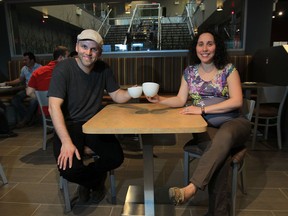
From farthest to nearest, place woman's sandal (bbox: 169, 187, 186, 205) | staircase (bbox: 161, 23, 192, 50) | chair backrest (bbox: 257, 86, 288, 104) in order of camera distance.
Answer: staircase (bbox: 161, 23, 192, 50) < chair backrest (bbox: 257, 86, 288, 104) < woman's sandal (bbox: 169, 187, 186, 205)

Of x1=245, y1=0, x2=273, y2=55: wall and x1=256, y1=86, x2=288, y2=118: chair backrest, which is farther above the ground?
x1=245, y1=0, x2=273, y2=55: wall

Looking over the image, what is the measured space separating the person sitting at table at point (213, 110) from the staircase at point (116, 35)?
3.67 m

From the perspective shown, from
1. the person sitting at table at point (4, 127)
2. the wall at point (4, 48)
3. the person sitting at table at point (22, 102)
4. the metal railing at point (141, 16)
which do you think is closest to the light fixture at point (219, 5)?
the metal railing at point (141, 16)

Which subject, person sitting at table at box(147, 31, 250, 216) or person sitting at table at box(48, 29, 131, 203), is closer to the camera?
person sitting at table at box(147, 31, 250, 216)

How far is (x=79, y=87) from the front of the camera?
1.88m

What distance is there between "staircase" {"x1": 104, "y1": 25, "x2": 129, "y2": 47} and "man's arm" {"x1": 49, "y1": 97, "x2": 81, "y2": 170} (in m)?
3.80

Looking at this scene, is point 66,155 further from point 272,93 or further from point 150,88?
point 272,93

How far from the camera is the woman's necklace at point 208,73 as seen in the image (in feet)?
6.26

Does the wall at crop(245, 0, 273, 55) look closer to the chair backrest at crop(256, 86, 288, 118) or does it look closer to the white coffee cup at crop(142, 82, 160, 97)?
the chair backrest at crop(256, 86, 288, 118)

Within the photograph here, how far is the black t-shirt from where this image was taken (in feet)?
5.92

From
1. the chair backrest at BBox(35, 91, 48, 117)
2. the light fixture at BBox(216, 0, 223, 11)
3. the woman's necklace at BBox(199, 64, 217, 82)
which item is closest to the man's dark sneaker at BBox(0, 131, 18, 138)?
the chair backrest at BBox(35, 91, 48, 117)

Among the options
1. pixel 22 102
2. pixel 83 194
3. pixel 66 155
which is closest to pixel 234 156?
pixel 66 155

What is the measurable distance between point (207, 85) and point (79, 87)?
3.01 feet

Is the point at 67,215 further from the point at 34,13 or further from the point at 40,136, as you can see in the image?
the point at 34,13
